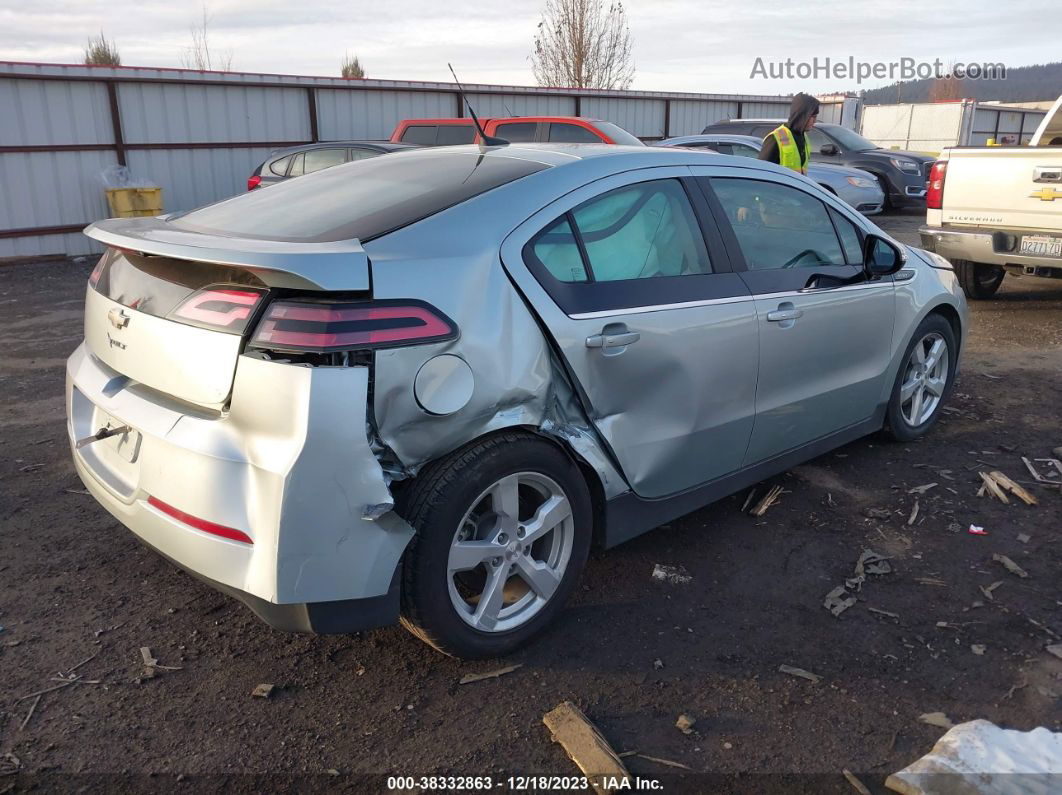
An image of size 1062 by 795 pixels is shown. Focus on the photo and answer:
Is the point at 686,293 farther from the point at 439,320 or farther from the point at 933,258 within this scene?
the point at 933,258

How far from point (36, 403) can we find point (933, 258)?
220 inches

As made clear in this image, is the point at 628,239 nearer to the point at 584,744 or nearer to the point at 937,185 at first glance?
the point at 584,744

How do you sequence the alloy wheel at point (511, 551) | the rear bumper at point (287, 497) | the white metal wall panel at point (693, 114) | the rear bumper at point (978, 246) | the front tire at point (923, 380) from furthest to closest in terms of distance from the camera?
the white metal wall panel at point (693, 114) → the rear bumper at point (978, 246) → the front tire at point (923, 380) → the alloy wheel at point (511, 551) → the rear bumper at point (287, 497)

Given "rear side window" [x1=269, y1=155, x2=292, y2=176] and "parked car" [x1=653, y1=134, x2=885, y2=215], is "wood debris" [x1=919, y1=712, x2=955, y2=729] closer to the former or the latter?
"rear side window" [x1=269, y1=155, x2=292, y2=176]

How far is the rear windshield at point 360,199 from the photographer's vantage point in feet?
9.29

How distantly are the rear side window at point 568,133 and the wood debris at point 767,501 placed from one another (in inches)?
354

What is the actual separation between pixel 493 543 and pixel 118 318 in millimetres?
1445

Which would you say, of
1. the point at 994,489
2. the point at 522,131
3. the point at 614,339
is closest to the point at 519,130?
the point at 522,131

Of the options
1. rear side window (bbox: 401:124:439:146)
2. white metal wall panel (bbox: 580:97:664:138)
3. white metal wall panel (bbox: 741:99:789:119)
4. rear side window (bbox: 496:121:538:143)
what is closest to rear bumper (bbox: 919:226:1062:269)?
rear side window (bbox: 496:121:538:143)

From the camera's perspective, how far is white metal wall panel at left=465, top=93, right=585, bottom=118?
18.8m

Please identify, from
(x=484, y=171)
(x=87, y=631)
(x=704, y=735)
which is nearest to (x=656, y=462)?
(x=704, y=735)

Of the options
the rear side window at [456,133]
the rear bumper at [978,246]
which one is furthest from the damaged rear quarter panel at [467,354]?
the rear side window at [456,133]

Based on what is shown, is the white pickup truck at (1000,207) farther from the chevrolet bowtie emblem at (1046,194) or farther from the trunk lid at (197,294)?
the trunk lid at (197,294)

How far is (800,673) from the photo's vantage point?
284 cm
